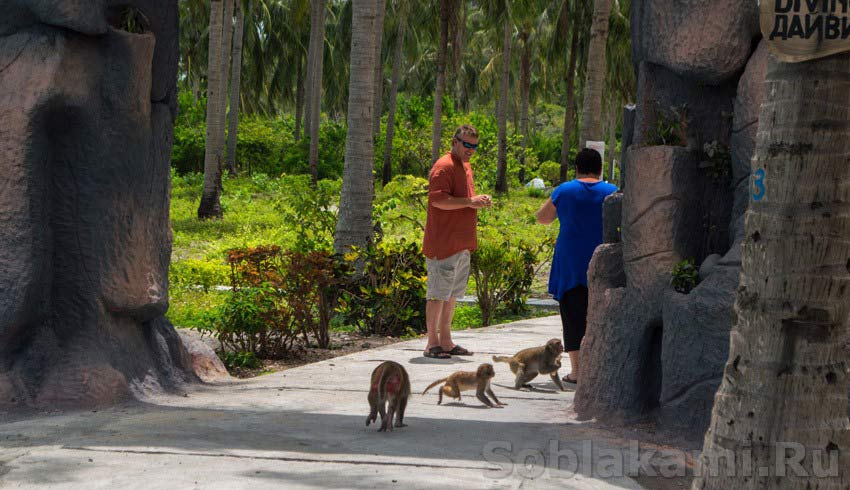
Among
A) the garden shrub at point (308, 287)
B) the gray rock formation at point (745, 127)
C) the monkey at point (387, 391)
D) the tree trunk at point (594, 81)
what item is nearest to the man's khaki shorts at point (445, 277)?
the garden shrub at point (308, 287)

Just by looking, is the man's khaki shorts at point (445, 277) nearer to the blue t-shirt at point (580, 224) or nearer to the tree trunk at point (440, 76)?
the blue t-shirt at point (580, 224)

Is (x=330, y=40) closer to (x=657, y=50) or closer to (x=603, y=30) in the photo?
(x=603, y=30)

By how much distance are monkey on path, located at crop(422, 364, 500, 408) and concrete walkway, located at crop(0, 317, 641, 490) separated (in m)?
0.09

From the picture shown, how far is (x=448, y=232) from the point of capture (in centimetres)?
910

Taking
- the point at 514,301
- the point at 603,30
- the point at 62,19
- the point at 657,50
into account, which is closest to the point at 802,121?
the point at 657,50

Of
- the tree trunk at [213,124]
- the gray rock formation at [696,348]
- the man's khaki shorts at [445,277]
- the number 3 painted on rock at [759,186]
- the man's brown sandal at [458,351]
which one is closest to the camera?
the number 3 painted on rock at [759,186]

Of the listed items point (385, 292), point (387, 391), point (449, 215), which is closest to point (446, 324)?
point (449, 215)

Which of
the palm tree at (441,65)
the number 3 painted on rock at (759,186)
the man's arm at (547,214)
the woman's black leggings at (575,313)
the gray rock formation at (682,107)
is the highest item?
the palm tree at (441,65)

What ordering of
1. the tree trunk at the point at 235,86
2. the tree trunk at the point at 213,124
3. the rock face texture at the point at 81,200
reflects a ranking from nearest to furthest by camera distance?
the rock face texture at the point at 81,200
the tree trunk at the point at 213,124
the tree trunk at the point at 235,86

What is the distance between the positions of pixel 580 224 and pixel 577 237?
104 mm

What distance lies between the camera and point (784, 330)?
4.09 meters

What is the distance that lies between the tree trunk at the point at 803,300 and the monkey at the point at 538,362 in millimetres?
3603

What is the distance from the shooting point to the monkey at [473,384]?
7.09 m

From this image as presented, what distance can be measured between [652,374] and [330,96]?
4758 cm
